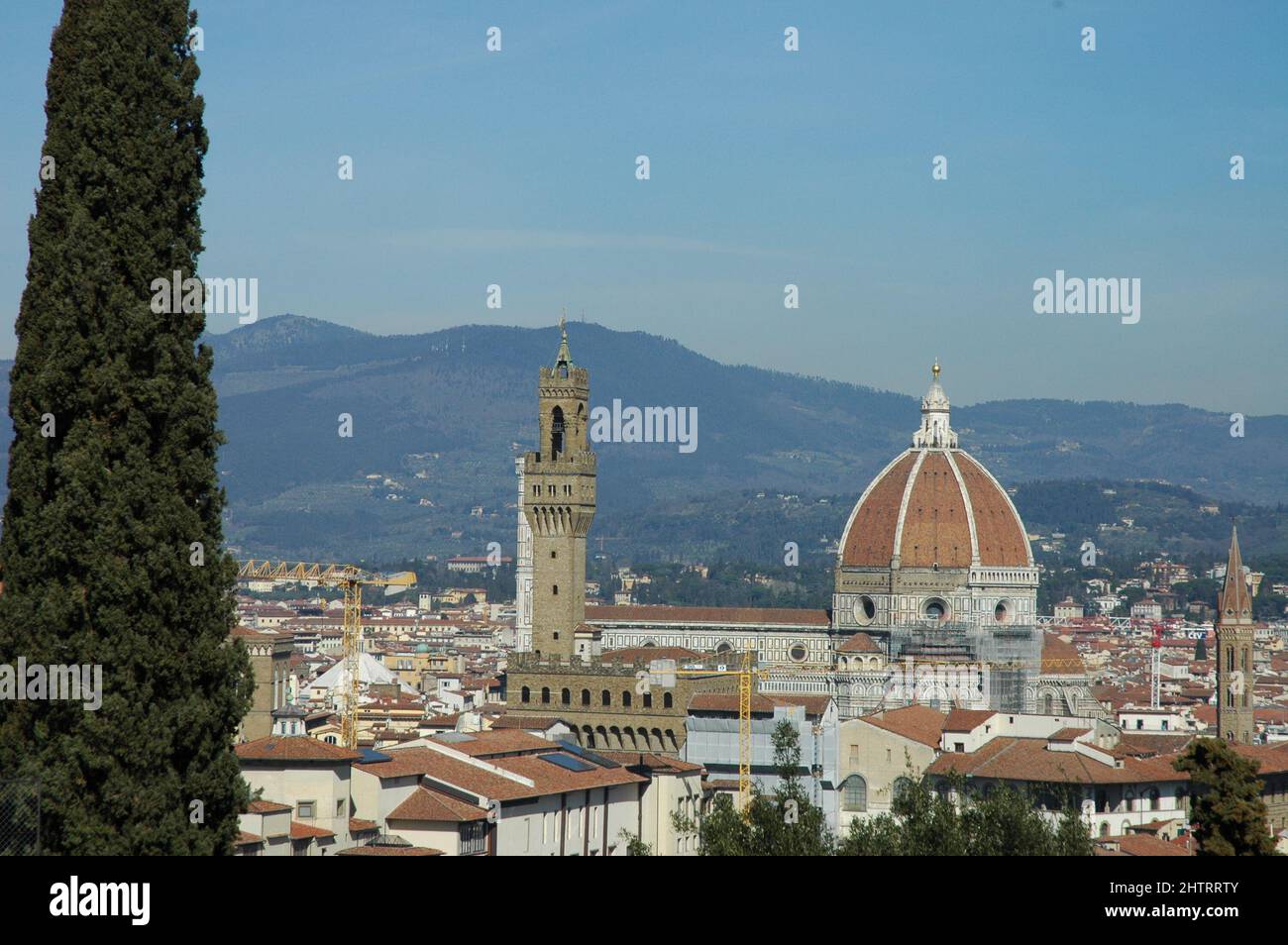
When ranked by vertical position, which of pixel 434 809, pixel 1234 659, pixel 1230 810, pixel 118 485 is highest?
pixel 118 485

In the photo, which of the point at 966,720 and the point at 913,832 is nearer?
the point at 913,832

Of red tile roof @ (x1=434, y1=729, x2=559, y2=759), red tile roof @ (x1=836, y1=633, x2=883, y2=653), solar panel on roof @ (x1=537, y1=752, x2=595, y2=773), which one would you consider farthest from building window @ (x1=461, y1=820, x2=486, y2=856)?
red tile roof @ (x1=836, y1=633, x2=883, y2=653)

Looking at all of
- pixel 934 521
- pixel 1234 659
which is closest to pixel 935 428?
pixel 934 521

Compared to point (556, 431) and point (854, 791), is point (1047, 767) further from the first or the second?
point (556, 431)

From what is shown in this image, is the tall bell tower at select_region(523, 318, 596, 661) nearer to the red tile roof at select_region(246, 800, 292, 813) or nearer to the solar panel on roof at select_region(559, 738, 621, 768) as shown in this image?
the solar panel on roof at select_region(559, 738, 621, 768)

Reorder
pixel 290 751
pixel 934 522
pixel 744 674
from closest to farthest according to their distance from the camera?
1. pixel 290 751
2. pixel 744 674
3. pixel 934 522
